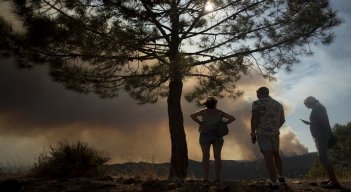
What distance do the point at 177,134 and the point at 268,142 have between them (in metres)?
4.18

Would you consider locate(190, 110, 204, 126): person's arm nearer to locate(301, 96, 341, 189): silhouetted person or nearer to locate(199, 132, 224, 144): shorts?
locate(199, 132, 224, 144): shorts

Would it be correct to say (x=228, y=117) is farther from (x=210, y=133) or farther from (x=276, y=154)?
(x=276, y=154)

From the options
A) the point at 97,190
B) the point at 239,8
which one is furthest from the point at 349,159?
the point at 97,190

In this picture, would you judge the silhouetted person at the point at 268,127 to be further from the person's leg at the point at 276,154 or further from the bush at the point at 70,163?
the bush at the point at 70,163

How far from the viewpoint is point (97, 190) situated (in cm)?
770

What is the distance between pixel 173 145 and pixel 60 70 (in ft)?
12.5

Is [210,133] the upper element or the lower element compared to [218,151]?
upper

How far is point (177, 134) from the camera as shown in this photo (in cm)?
1198

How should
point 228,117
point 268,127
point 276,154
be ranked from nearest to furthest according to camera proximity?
point 268,127 < point 276,154 < point 228,117

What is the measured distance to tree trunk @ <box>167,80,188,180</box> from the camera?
1170 cm

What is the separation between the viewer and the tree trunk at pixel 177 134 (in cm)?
1170

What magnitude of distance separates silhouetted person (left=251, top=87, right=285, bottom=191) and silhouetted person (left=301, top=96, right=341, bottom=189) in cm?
63

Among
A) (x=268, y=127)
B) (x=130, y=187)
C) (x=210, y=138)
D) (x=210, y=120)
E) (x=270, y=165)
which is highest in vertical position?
(x=210, y=120)

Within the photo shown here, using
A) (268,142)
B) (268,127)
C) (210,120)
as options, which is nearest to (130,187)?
(210,120)
